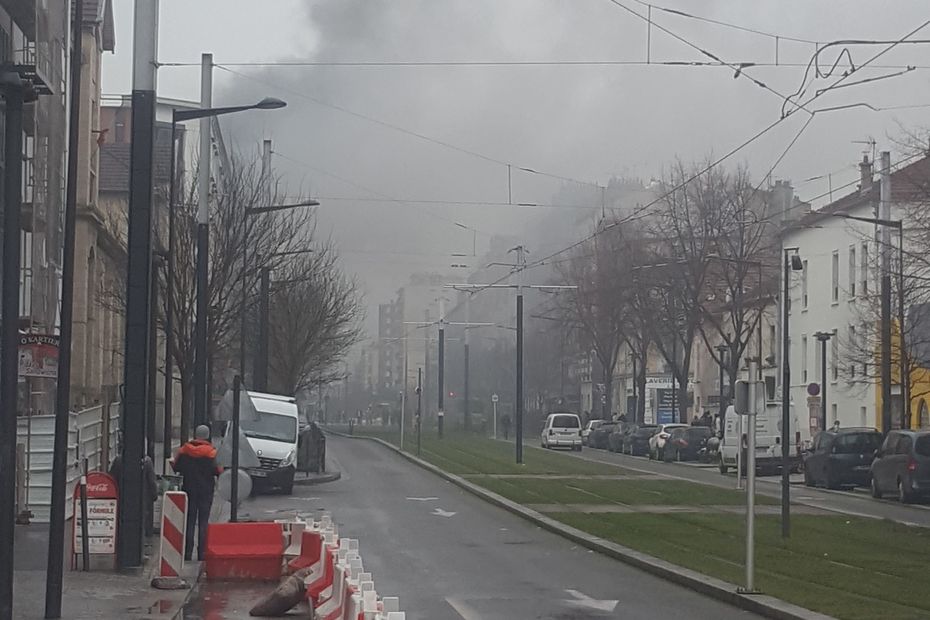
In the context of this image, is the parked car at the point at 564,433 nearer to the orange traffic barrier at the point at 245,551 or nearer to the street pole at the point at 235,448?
the street pole at the point at 235,448

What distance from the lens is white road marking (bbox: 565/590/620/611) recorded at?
1504cm

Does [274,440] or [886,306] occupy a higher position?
[886,306]

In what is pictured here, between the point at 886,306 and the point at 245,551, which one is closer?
the point at 245,551

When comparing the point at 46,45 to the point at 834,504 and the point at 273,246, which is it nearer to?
the point at 273,246

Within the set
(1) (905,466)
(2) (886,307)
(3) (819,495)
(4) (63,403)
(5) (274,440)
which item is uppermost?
(2) (886,307)

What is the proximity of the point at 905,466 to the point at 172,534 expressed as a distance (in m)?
21.9

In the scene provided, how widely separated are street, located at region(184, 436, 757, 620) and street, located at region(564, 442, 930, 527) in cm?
768

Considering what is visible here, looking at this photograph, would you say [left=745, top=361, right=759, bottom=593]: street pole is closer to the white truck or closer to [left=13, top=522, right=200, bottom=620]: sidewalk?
[left=13, top=522, right=200, bottom=620]: sidewalk

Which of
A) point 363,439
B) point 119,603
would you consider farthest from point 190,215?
point 363,439

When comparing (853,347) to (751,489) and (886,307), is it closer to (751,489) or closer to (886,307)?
(886,307)

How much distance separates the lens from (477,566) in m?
19.4

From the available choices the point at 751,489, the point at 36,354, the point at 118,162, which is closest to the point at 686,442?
the point at 118,162

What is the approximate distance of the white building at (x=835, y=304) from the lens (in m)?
57.9

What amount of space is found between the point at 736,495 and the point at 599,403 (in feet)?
235
